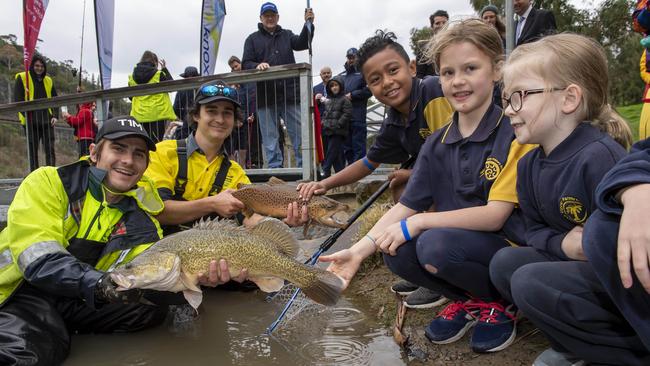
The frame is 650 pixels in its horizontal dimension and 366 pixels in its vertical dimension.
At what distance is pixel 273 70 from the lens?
723cm

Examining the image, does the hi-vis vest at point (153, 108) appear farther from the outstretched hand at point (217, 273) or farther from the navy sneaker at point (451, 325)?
the navy sneaker at point (451, 325)

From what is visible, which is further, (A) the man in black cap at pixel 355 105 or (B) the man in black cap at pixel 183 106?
(A) the man in black cap at pixel 355 105

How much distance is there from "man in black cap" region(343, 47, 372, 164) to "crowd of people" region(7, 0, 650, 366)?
5.21 metres

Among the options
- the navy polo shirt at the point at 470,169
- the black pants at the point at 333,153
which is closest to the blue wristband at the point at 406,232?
the navy polo shirt at the point at 470,169

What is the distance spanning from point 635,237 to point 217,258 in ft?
7.87

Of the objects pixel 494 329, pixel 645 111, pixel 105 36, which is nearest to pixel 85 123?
pixel 105 36

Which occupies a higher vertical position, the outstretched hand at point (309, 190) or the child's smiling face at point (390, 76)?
the child's smiling face at point (390, 76)

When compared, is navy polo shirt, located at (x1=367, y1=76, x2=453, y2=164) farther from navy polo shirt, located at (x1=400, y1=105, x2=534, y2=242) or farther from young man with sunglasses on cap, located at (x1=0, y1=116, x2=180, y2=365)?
young man with sunglasses on cap, located at (x1=0, y1=116, x2=180, y2=365)

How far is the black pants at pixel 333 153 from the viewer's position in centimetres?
963

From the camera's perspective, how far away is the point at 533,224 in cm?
266

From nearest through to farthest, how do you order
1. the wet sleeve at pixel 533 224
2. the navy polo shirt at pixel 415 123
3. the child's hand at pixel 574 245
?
the child's hand at pixel 574 245, the wet sleeve at pixel 533 224, the navy polo shirt at pixel 415 123

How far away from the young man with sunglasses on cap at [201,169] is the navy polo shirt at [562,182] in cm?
264

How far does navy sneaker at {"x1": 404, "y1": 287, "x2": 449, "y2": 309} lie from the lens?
3504 mm

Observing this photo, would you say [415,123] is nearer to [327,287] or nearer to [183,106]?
[327,287]
